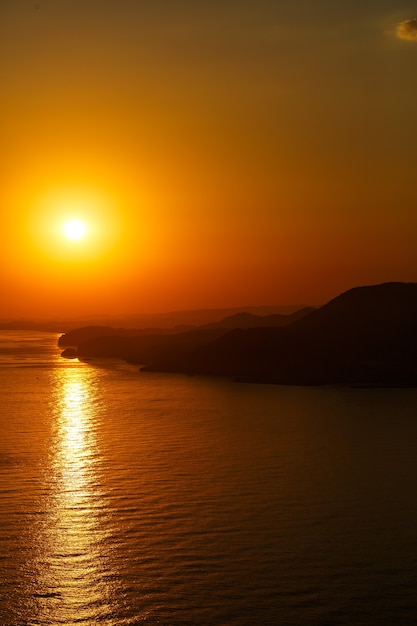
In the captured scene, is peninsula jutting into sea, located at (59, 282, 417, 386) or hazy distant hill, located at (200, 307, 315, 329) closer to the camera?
peninsula jutting into sea, located at (59, 282, 417, 386)

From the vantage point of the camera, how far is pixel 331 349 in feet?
305

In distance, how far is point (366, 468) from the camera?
34562mm

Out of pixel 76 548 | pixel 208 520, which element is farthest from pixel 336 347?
pixel 76 548

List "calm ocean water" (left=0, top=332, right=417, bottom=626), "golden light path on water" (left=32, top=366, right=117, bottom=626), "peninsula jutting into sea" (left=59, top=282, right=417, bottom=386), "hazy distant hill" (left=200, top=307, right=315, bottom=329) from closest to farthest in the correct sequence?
"golden light path on water" (left=32, top=366, right=117, bottom=626) → "calm ocean water" (left=0, top=332, right=417, bottom=626) → "peninsula jutting into sea" (left=59, top=282, right=417, bottom=386) → "hazy distant hill" (left=200, top=307, right=315, bottom=329)

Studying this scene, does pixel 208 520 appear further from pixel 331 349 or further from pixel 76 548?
pixel 331 349

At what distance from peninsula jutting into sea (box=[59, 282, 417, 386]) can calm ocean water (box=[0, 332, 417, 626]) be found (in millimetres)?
31858

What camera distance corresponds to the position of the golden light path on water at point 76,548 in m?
17.4

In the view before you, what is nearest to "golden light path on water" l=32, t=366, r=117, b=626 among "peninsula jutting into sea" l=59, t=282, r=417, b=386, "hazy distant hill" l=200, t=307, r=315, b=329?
"peninsula jutting into sea" l=59, t=282, r=417, b=386

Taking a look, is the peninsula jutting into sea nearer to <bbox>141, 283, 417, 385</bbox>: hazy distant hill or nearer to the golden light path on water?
<bbox>141, 283, 417, 385</bbox>: hazy distant hill

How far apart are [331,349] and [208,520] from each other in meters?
70.0

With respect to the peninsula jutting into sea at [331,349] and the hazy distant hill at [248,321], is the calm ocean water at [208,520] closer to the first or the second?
the peninsula jutting into sea at [331,349]

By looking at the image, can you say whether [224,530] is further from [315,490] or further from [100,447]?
[100,447]

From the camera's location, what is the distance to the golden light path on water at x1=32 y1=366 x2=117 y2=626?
17.4 meters

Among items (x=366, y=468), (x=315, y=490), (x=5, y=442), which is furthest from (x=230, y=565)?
(x=5, y=442)
